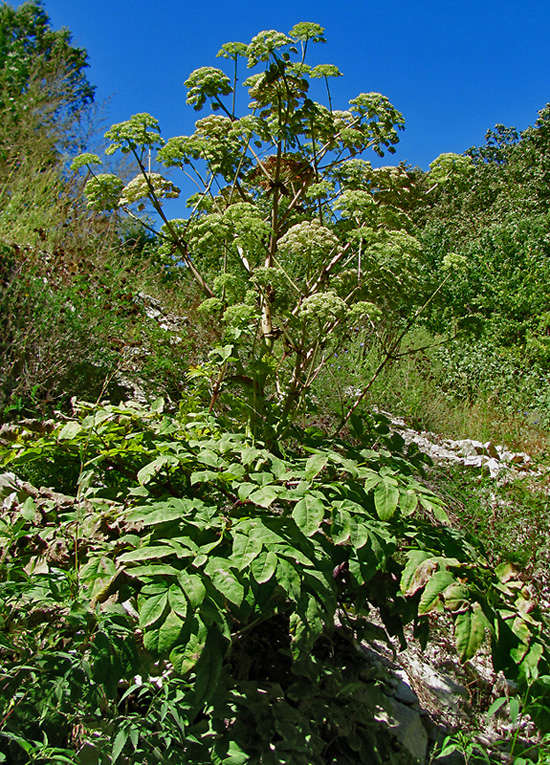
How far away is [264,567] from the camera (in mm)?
1250

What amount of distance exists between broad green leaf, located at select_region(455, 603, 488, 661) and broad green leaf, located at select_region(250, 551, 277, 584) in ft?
1.65

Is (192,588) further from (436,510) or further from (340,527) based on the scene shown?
(436,510)

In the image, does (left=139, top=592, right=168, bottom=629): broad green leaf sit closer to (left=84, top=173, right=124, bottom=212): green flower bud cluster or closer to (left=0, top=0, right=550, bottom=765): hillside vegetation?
(left=0, top=0, right=550, bottom=765): hillside vegetation

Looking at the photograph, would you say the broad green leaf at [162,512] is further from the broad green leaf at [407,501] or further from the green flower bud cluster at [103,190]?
the green flower bud cluster at [103,190]

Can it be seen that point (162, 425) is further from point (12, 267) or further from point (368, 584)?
point (12, 267)

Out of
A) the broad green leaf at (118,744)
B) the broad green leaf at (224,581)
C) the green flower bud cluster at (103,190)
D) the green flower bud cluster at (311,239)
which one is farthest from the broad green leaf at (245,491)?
the green flower bud cluster at (103,190)

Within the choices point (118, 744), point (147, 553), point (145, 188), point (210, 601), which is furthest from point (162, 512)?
point (145, 188)

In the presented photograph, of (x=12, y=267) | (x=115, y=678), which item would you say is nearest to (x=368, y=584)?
(x=115, y=678)

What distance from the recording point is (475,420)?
611cm

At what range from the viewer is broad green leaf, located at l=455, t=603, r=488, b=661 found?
52.3 inches

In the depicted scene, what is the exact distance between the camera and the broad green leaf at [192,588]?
117 centimetres

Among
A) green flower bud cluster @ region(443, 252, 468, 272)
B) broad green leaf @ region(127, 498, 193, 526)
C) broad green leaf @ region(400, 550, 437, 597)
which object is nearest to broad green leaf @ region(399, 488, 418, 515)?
broad green leaf @ region(400, 550, 437, 597)

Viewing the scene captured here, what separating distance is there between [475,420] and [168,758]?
18.0ft

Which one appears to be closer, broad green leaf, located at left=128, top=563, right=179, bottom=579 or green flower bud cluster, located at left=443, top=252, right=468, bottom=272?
broad green leaf, located at left=128, top=563, right=179, bottom=579
